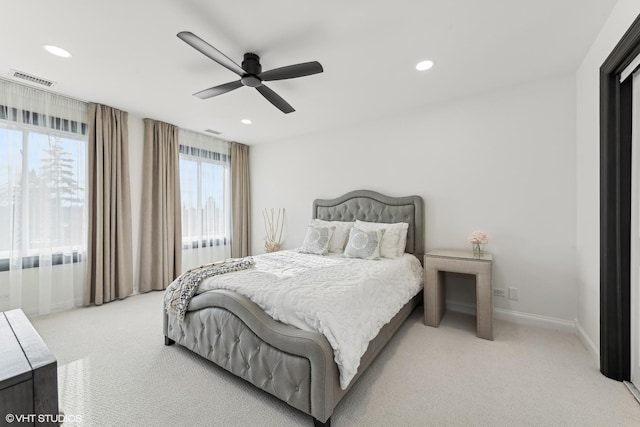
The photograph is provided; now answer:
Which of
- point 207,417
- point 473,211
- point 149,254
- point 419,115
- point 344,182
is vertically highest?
point 419,115

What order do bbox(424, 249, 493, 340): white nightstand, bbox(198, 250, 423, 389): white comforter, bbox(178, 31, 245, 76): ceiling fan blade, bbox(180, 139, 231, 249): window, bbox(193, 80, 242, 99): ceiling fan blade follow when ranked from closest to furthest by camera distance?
bbox(198, 250, 423, 389): white comforter < bbox(178, 31, 245, 76): ceiling fan blade < bbox(193, 80, 242, 99): ceiling fan blade < bbox(424, 249, 493, 340): white nightstand < bbox(180, 139, 231, 249): window

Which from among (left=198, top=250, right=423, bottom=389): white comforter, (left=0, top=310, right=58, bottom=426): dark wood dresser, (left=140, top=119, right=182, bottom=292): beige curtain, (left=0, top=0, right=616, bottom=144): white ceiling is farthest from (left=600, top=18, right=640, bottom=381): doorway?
(left=140, top=119, right=182, bottom=292): beige curtain

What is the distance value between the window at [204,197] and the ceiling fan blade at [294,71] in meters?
2.92

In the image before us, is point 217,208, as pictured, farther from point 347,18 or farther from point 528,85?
point 528,85

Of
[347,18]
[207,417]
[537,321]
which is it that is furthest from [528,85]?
[207,417]

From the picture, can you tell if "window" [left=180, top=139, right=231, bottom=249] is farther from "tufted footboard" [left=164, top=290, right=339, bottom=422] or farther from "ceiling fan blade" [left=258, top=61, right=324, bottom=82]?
"ceiling fan blade" [left=258, top=61, right=324, bottom=82]

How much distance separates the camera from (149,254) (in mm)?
3928

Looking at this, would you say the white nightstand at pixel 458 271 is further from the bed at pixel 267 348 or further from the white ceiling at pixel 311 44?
the white ceiling at pixel 311 44

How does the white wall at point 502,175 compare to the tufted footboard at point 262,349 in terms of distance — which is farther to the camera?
the white wall at point 502,175

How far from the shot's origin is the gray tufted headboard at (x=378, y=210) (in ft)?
11.1

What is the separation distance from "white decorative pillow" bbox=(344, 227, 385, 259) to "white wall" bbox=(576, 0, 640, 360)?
5.95 ft

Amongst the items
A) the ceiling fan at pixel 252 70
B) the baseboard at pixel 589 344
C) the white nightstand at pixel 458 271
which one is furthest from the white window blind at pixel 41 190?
the baseboard at pixel 589 344

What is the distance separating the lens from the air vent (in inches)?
104

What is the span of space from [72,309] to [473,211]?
4970mm
